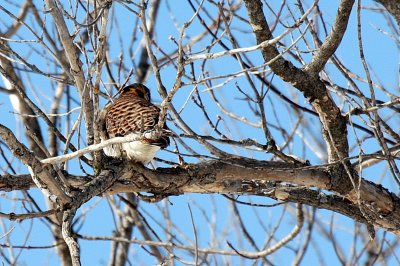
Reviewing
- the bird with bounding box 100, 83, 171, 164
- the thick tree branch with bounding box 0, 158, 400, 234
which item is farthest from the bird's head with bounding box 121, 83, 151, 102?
the thick tree branch with bounding box 0, 158, 400, 234

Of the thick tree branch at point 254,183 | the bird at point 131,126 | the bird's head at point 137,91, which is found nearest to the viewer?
the thick tree branch at point 254,183

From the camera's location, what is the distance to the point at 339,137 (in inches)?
176

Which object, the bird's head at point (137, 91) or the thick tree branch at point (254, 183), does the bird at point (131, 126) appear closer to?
the thick tree branch at point (254, 183)

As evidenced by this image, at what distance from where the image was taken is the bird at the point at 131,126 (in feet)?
14.5

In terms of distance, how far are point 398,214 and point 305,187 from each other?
0.65 metres

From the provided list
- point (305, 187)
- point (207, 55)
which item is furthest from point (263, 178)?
point (207, 55)

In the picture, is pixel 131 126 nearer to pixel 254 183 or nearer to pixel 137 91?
pixel 254 183

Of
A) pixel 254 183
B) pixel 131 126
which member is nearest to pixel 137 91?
pixel 131 126

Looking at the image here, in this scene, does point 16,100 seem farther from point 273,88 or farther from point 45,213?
point 45,213

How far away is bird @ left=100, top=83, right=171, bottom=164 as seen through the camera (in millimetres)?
4423

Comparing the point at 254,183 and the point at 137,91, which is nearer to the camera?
the point at 254,183

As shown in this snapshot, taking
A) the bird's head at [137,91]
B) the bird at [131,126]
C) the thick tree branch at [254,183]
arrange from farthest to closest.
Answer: the bird's head at [137,91]
the bird at [131,126]
the thick tree branch at [254,183]

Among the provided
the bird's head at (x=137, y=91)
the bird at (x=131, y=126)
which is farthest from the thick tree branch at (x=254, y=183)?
the bird's head at (x=137, y=91)

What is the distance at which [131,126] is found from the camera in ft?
15.5
